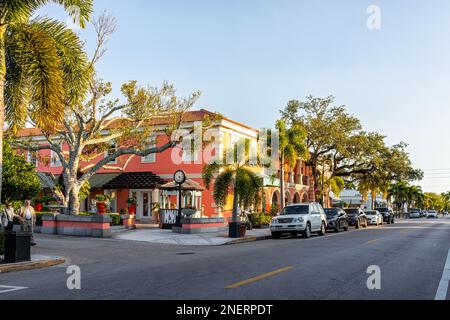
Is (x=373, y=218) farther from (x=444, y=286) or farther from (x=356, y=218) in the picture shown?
(x=444, y=286)

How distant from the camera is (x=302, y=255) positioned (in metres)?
14.7

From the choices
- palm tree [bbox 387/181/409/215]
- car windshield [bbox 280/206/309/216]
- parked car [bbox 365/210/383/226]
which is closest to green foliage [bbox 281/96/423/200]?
parked car [bbox 365/210/383/226]

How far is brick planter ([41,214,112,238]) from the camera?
77.3 feet

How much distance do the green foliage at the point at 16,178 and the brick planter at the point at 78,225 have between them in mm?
4557

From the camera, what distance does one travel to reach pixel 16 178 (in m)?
18.7

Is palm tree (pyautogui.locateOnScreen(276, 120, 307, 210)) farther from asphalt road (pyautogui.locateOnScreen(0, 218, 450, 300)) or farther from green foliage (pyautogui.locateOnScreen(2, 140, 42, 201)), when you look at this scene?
green foliage (pyautogui.locateOnScreen(2, 140, 42, 201))

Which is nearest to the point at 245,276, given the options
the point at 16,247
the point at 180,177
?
the point at 16,247

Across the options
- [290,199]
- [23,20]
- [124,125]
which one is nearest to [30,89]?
[23,20]

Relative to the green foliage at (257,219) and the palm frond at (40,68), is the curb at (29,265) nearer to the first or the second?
the palm frond at (40,68)

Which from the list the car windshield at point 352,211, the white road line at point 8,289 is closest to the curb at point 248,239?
the white road line at point 8,289

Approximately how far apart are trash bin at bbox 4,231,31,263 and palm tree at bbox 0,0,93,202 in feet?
7.21

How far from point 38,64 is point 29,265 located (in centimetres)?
597

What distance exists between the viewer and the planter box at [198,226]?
24.9 m
